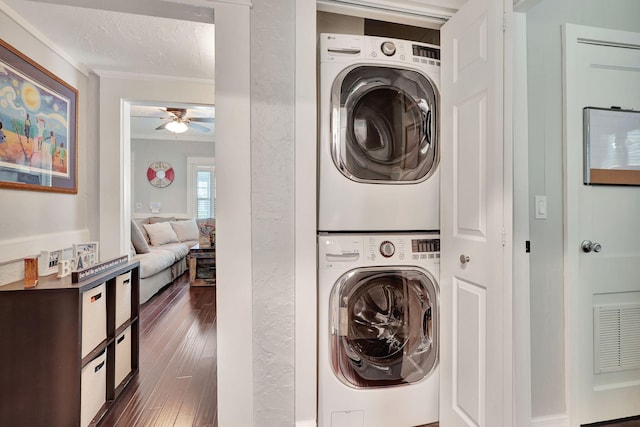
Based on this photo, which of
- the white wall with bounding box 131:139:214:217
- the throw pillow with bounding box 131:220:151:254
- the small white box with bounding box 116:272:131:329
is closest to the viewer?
the small white box with bounding box 116:272:131:329

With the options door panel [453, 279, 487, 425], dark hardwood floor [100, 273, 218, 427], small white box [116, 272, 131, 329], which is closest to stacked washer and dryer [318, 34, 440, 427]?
door panel [453, 279, 487, 425]

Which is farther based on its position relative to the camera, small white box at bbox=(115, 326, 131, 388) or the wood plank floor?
small white box at bbox=(115, 326, 131, 388)

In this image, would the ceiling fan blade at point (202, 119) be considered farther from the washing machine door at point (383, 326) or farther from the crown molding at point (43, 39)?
the washing machine door at point (383, 326)

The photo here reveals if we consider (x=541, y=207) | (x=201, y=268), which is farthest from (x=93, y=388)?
(x=201, y=268)

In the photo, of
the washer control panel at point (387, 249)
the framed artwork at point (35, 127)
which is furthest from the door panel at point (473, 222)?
the framed artwork at point (35, 127)

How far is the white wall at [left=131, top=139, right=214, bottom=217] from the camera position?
20.5ft

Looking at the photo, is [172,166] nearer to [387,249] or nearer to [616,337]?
[387,249]

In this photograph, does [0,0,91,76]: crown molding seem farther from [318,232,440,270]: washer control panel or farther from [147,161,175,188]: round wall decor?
[147,161,175,188]: round wall decor

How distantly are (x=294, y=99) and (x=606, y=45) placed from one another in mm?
1647

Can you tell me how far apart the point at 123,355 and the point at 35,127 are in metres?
1.66

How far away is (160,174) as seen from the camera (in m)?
6.36

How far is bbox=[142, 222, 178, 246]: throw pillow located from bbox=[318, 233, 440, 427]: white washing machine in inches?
178

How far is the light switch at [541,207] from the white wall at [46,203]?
2.92 metres

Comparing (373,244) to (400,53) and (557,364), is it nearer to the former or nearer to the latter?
(400,53)
